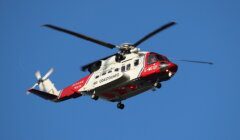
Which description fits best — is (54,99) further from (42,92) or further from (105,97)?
(105,97)

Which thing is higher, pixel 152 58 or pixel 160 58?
pixel 152 58

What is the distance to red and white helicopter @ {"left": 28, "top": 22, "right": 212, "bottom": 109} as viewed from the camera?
1533 inches

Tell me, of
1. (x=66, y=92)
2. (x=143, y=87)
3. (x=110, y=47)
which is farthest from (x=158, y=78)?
(x=66, y=92)

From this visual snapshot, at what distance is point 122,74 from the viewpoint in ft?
130

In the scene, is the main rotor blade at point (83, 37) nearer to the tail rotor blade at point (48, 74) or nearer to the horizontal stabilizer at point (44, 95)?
the horizontal stabilizer at point (44, 95)

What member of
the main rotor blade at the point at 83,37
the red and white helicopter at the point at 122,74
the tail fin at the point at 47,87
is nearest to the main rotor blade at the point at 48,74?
the tail fin at the point at 47,87

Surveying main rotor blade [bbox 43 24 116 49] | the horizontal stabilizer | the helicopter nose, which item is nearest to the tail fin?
the horizontal stabilizer

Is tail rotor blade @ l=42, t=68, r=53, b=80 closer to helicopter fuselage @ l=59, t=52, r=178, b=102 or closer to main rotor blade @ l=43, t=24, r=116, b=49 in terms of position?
helicopter fuselage @ l=59, t=52, r=178, b=102

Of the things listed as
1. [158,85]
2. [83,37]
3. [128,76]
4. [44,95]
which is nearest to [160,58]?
[158,85]

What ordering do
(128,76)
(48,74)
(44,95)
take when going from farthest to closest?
(48,74) < (44,95) < (128,76)

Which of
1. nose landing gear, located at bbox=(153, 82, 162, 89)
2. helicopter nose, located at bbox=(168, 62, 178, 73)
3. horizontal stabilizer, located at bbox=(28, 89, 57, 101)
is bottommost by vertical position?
nose landing gear, located at bbox=(153, 82, 162, 89)

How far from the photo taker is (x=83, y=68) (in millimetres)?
42000

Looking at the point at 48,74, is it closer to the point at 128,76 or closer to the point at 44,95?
the point at 44,95

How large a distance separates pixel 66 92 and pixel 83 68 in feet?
10.6
